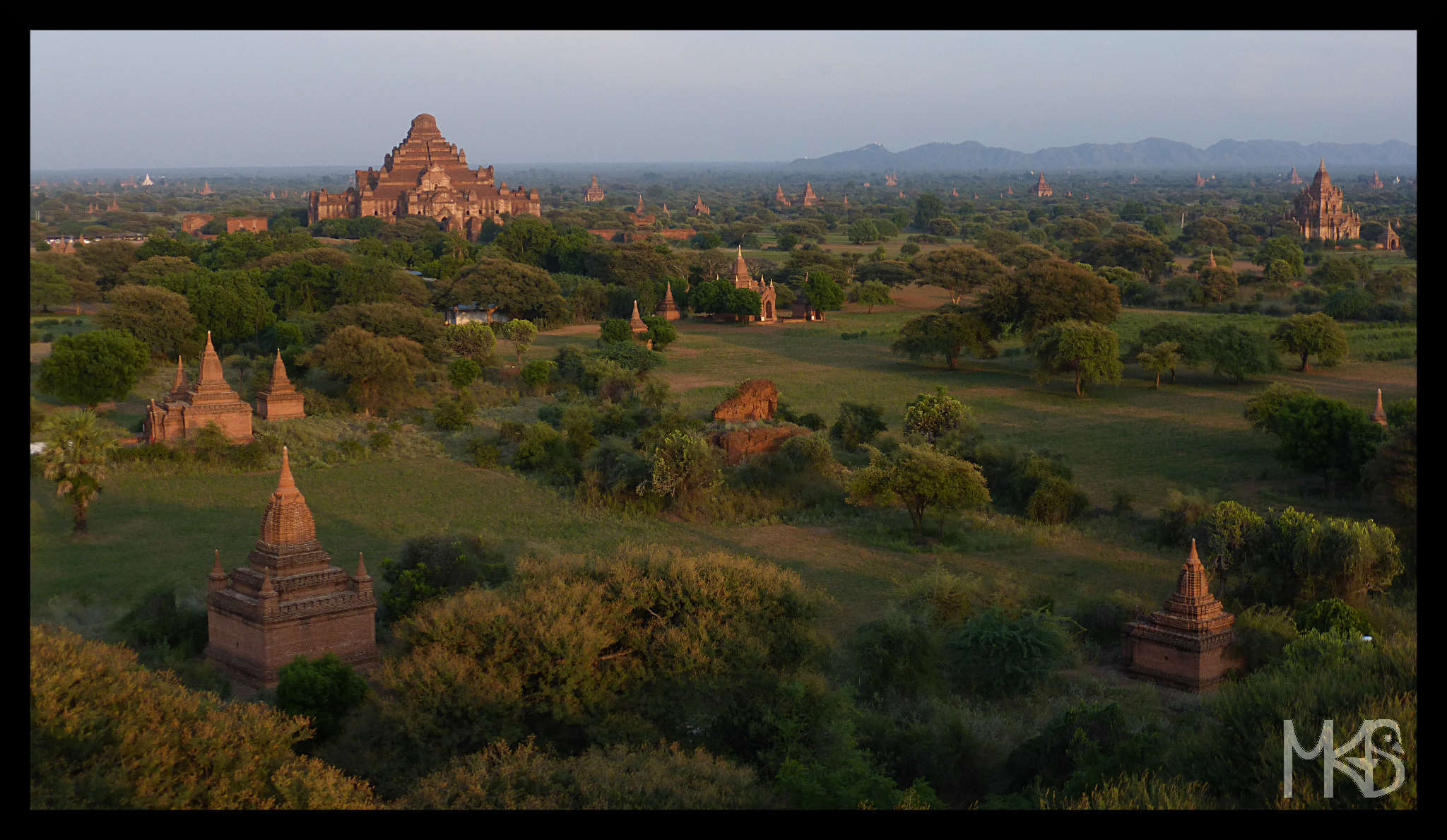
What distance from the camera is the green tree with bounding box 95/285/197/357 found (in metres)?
33.7

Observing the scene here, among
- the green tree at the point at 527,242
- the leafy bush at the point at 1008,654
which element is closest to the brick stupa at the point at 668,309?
the green tree at the point at 527,242

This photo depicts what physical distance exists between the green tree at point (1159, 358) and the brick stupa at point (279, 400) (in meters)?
21.1

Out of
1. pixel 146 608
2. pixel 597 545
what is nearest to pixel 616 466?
pixel 597 545

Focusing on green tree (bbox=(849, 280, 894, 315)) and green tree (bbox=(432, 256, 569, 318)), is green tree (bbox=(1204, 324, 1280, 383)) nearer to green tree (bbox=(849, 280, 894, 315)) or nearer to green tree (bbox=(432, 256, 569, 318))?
green tree (bbox=(849, 280, 894, 315))

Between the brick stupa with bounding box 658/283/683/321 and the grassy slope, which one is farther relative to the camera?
the brick stupa with bounding box 658/283/683/321

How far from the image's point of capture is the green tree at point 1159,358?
3231 cm

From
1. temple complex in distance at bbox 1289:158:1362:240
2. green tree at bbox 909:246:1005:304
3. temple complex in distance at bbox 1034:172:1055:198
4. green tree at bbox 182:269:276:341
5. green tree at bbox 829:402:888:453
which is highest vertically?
temple complex in distance at bbox 1034:172:1055:198

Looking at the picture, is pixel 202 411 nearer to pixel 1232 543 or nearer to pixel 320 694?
pixel 320 694

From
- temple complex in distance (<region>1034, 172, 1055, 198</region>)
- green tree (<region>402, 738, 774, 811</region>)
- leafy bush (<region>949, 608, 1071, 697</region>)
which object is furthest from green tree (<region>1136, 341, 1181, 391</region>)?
temple complex in distance (<region>1034, 172, 1055, 198</region>)

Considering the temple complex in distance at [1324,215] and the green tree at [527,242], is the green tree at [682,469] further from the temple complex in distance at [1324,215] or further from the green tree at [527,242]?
the temple complex in distance at [1324,215]

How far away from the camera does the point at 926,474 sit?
61.3ft

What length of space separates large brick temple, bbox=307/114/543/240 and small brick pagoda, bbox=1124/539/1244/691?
76318 mm
